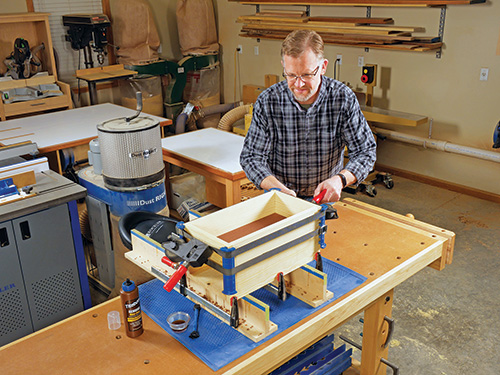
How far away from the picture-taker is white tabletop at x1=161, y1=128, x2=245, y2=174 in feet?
10.5

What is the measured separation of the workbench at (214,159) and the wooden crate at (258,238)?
1.37 meters

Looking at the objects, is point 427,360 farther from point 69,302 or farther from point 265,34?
point 265,34

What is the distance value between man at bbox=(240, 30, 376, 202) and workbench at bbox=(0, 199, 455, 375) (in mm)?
274

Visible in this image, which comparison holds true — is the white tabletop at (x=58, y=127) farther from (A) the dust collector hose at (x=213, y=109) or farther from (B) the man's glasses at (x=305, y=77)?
(B) the man's glasses at (x=305, y=77)

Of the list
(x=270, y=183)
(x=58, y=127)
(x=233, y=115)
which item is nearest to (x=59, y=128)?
(x=58, y=127)

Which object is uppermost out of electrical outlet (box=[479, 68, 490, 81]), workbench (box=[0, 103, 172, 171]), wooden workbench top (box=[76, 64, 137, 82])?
electrical outlet (box=[479, 68, 490, 81])

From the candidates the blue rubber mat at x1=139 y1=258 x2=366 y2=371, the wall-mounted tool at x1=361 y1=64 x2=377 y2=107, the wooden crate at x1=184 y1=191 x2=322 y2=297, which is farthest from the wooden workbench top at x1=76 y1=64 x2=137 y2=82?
the wooden crate at x1=184 y1=191 x2=322 y2=297

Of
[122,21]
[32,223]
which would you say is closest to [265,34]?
[122,21]

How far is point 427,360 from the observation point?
2.61 m

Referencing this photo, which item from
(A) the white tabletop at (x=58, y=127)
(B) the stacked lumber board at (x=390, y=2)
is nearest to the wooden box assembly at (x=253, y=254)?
(A) the white tabletop at (x=58, y=127)

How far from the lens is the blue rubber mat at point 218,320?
4.57 feet

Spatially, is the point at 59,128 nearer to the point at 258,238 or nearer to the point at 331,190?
the point at 331,190

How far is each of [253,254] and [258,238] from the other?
5cm

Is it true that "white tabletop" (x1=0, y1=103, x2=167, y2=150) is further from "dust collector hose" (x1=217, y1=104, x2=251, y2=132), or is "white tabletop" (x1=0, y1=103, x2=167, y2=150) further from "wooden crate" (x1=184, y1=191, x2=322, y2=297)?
"wooden crate" (x1=184, y1=191, x2=322, y2=297)
